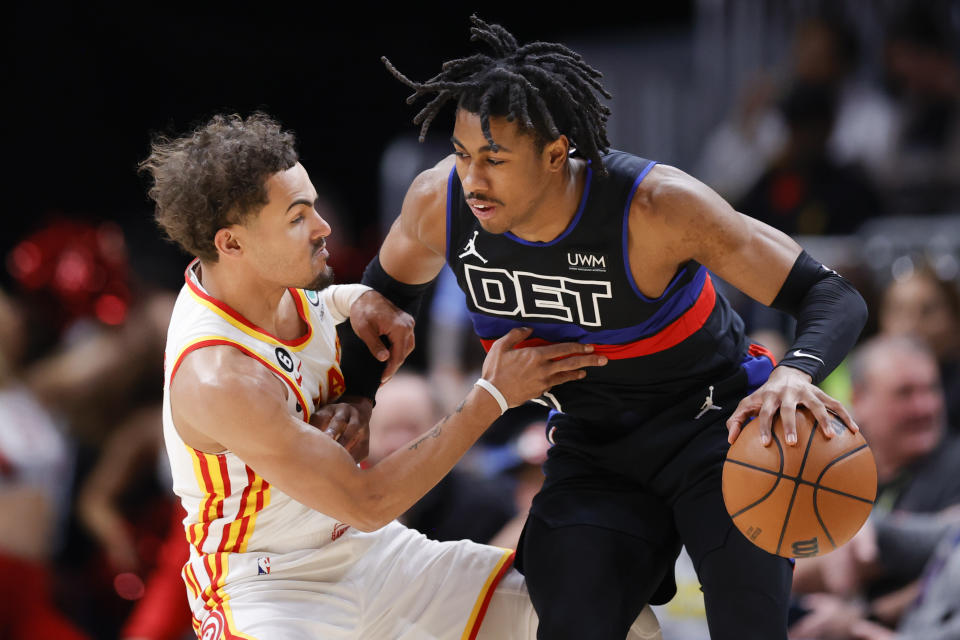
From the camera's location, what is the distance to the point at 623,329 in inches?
129

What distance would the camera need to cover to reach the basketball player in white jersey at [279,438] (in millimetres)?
3109

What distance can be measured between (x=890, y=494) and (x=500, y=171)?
3379mm

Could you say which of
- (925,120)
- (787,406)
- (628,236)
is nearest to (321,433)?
(628,236)

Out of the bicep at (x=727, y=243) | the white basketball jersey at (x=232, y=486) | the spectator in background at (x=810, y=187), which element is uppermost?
the bicep at (x=727, y=243)

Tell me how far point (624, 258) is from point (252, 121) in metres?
1.20

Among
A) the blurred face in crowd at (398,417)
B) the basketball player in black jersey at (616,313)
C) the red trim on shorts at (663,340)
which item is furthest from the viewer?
the blurred face in crowd at (398,417)

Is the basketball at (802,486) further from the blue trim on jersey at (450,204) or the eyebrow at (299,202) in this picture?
the eyebrow at (299,202)

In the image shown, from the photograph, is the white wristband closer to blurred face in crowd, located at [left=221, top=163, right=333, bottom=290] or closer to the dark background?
blurred face in crowd, located at [left=221, top=163, right=333, bottom=290]

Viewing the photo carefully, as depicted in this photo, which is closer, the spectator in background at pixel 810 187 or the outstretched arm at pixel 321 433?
the outstretched arm at pixel 321 433

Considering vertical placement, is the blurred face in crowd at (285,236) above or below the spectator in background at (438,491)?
above

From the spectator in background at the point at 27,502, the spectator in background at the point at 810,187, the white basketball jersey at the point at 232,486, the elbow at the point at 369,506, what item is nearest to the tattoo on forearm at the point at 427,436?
the elbow at the point at 369,506

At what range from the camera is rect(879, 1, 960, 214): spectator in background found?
799 centimetres

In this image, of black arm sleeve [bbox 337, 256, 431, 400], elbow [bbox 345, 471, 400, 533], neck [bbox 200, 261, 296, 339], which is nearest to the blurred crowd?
black arm sleeve [bbox 337, 256, 431, 400]

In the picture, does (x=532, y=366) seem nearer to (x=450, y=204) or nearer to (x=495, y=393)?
(x=495, y=393)
